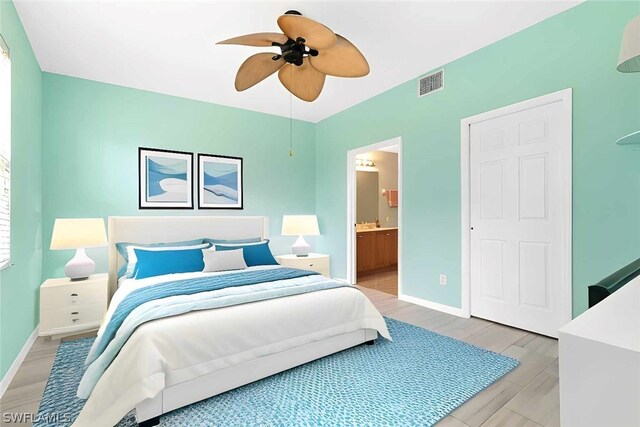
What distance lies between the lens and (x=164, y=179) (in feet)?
13.6

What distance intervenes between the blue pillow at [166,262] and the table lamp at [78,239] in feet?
1.36

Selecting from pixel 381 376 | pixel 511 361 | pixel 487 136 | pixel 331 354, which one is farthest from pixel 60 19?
pixel 511 361

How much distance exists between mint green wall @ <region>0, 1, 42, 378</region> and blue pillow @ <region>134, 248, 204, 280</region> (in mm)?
836

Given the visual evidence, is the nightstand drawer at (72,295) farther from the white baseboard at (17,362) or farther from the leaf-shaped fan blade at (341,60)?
the leaf-shaped fan blade at (341,60)

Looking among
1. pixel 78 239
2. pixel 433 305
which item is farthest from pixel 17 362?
pixel 433 305

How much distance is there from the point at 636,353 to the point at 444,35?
3152 mm

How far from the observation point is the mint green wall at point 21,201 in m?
2.20

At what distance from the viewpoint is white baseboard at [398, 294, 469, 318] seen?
3412 millimetres

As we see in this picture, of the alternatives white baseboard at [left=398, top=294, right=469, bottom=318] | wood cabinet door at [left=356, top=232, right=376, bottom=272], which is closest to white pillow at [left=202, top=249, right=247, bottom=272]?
white baseboard at [left=398, top=294, right=469, bottom=318]

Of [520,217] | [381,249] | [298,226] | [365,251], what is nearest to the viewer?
[520,217]

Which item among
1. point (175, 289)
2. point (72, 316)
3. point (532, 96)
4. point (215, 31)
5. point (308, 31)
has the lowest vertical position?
point (72, 316)

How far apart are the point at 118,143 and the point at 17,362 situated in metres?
2.54

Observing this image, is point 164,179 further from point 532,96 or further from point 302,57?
point 532,96

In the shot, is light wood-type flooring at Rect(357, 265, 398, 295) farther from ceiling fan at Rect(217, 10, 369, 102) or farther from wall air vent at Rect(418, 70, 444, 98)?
ceiling fan at Rect(217, 10, 369, 102)
